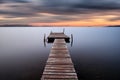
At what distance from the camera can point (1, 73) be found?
70.3 ft

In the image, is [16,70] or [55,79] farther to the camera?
[16,70]

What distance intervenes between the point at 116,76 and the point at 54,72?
977 centimetres

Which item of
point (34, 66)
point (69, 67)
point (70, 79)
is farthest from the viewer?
point (34, 66)

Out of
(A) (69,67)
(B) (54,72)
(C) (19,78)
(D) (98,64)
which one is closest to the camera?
→ (B) (54,72)

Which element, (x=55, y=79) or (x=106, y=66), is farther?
(x=106, y=66)

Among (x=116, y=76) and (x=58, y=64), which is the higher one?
(x=58, y=64)

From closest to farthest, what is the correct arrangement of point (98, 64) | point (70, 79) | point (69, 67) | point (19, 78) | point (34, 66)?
point (70, 79) → point (69, 67) → point (19, 78) → point (34, 66) → point (98, 64)

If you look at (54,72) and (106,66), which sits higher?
(54,72)

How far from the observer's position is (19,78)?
19.8 m

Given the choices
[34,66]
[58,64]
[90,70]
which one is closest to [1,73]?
[34,66]

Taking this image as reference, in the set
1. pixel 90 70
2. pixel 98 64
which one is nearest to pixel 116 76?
pixel 90 70

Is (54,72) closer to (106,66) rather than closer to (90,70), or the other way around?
(90,70)

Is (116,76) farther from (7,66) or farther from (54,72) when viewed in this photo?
(7,66)

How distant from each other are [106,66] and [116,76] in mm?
4201
